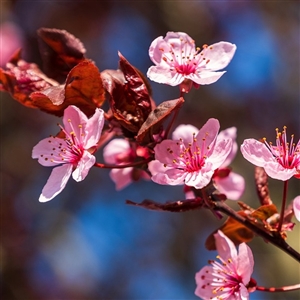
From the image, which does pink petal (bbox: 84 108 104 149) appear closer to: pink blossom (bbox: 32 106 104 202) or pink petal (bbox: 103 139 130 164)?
pink blossom (bbox: 32 106 104 202)

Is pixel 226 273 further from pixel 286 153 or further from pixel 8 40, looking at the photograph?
pixel 8 40

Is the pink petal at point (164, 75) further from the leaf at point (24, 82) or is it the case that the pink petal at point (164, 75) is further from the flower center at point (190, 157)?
the leaf at point (24, 82)

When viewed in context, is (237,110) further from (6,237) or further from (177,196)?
(6,237)

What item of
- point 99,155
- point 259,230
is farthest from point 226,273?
point 99,155

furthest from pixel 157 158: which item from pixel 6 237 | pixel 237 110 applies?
pixel 237 110

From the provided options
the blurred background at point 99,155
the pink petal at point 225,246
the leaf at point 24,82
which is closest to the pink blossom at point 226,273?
the pink petal at point 225,246
